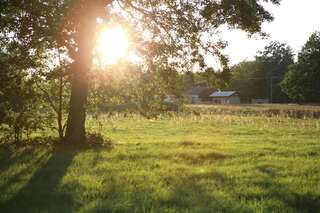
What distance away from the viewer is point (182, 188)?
9.41m

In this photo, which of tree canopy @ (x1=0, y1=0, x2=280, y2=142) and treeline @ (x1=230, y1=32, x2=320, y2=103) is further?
treeline @ (x1=230, y1=32, x2=320, y2=103)

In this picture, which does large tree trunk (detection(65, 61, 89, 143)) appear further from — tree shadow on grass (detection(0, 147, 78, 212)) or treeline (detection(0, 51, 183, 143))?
tree shadow on grass (detection(0, 147, 78, 212))

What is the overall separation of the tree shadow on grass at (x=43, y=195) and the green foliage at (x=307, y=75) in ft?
257

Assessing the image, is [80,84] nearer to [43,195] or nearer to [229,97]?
[43,195]

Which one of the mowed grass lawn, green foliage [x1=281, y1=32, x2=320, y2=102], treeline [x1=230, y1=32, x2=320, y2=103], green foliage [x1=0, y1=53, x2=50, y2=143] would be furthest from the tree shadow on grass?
green foliage [x1=281, y1=32, x2=320, y2=102]

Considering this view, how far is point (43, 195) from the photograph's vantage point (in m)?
8.85

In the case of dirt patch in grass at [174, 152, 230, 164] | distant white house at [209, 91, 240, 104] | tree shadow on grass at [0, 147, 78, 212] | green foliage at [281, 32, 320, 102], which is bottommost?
dirt patch in grass at [174, 152, 230, 164]

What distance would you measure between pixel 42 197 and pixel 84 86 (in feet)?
30.9

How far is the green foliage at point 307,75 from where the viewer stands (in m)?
83.1

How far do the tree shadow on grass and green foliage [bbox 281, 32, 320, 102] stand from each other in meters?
78.5

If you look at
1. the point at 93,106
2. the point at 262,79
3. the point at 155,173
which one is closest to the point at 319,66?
the point at 262,79

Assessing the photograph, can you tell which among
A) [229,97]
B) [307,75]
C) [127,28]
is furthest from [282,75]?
[127,28]

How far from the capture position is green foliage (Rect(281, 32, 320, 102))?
83.1 meters

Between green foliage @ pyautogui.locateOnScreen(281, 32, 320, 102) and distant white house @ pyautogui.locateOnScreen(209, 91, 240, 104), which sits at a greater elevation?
green foliage @ pyautogui.locateOnScreen(281, 32, 320, 102)
